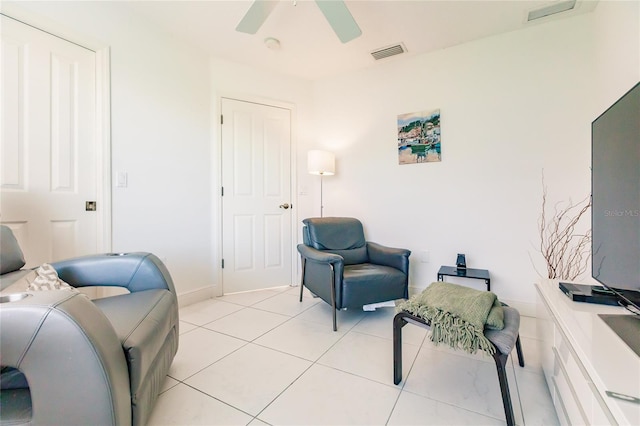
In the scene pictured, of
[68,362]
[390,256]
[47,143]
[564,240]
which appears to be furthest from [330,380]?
[47,143]

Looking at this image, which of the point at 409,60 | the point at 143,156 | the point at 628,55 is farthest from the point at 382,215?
the point at 143,156

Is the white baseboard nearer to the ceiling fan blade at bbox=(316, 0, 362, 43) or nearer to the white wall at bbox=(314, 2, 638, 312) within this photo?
the white wall at bbox=(314, 2, 638, 312)

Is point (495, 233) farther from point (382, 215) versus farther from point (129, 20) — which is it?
point (129, 20)

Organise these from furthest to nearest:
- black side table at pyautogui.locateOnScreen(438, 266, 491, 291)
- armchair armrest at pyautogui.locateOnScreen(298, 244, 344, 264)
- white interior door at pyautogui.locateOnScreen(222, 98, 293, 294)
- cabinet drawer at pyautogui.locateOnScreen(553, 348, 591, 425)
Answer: white interior door at pyautogui.locateOnScreen(222, 98, 293, 294), black side table at pyautogui.locateOnScreen(438, 266, 491, 291), armchair armrest at pyautogui.locateOnScreen(298, 244, 344, 264), cabinet drawer at pyautogui.locateOnScreen(553, 348, 591, 425)

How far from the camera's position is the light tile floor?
1.21 m

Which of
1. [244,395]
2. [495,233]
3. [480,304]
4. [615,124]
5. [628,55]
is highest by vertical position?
[628,55]

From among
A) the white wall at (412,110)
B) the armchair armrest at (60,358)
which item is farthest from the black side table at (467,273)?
the armchair armrest at (60,358)

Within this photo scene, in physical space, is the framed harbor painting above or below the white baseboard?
above

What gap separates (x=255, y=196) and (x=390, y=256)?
158cm

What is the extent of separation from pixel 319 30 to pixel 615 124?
214 centimetres

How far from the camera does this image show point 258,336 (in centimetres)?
195

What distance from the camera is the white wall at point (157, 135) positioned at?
2049 mm

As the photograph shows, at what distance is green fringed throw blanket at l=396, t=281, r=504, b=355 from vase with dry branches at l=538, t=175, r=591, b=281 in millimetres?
1164

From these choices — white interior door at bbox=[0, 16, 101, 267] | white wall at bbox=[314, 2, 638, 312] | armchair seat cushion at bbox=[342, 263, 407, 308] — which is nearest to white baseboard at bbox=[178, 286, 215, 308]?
white interior door at bbox=[0, 16, 101, 267]
